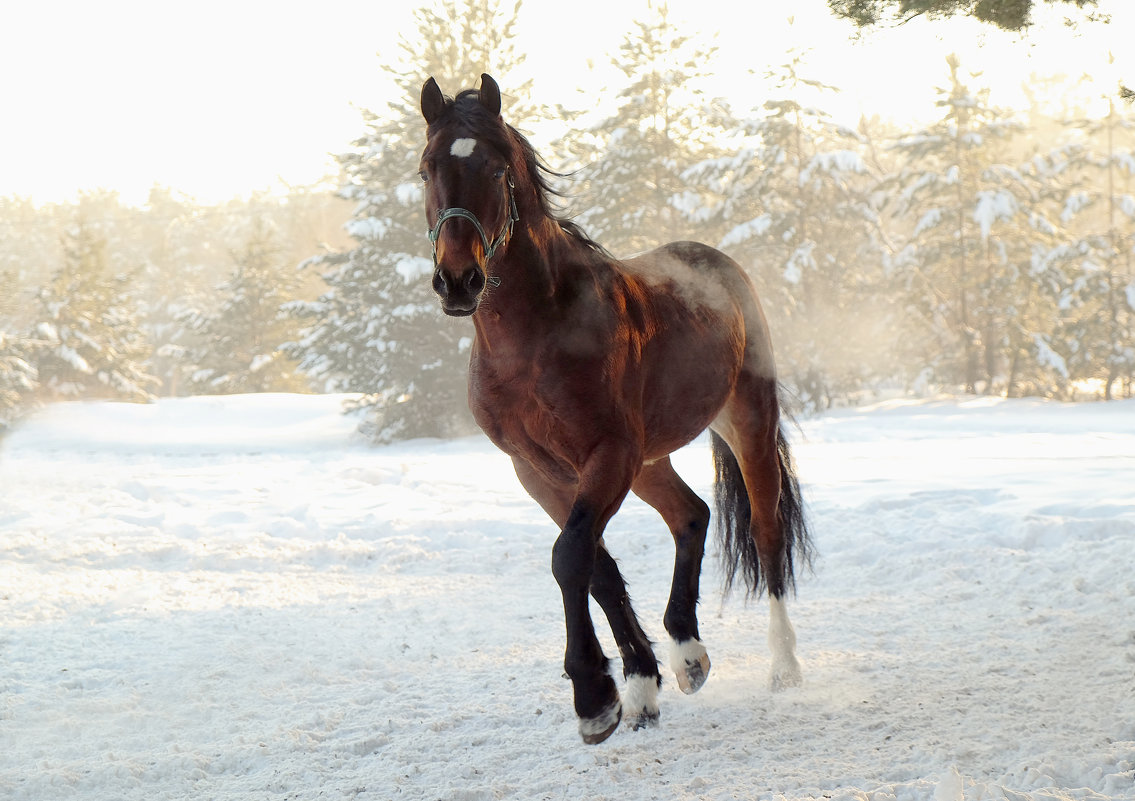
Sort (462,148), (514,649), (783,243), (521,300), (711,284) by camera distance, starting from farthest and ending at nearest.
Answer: (783,243) → (514,649) → (711,284) → (521,300) → (462,148)

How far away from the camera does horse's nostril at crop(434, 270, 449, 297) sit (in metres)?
2.45

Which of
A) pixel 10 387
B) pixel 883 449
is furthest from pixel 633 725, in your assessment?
pixel 10 387

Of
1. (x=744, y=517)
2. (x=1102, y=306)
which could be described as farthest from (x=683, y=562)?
(x=1102, y=306)

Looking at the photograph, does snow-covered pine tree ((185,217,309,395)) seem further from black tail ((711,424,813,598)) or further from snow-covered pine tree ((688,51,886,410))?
black tail ((711,424,813,598))

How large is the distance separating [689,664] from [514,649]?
124 cm

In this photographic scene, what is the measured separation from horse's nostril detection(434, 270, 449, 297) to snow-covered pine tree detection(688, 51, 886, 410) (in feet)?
48.3

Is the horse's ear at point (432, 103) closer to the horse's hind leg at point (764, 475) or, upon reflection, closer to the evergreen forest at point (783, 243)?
the horse's hind leg at point (764, 475)

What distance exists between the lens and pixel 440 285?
2449 mm

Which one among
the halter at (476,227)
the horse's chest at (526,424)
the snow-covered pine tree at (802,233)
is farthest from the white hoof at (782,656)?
the snow-covered pine tree at (802,233)

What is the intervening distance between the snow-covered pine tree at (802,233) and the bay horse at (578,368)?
13.5 metres

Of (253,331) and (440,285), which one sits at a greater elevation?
(253,331)

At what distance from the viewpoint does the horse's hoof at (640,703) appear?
3.27 m

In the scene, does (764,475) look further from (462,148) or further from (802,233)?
(802,233)

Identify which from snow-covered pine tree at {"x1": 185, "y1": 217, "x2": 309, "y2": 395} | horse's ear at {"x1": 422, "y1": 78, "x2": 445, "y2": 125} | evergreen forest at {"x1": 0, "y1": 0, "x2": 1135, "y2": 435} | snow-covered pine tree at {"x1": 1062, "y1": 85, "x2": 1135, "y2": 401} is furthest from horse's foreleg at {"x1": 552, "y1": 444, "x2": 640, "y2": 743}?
snow-covered pine tree at {"x1": 185, "y1": 217, "x2": 309, "y2": 395}
